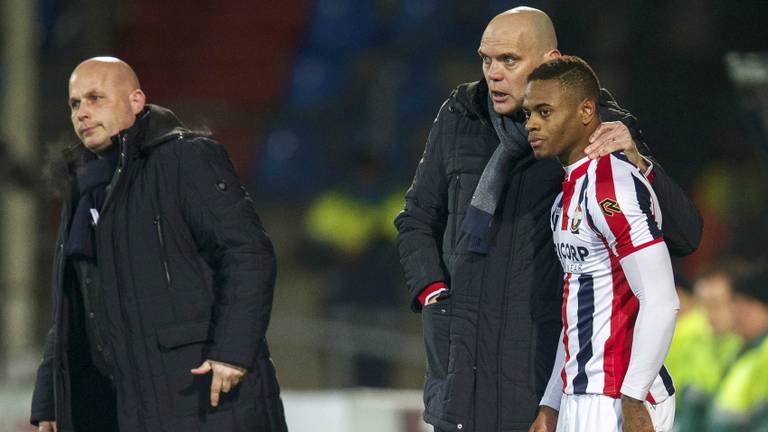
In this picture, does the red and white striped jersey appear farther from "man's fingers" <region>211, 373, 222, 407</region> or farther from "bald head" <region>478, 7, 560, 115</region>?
"man's fingers" <region>211, 373, 222, 407</region>

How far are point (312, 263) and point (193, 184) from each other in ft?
20.7

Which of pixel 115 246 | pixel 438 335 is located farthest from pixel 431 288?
pixel 115 246

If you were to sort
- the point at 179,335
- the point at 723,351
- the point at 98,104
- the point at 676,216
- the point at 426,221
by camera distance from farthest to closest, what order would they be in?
the point at 723,351
the point at 98,104
the point at 179,335
the point at 426,221
the point at 676,216

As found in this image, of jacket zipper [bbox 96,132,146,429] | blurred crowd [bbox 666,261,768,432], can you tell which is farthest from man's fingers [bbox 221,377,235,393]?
blurred crowd [bbox 666,261,768,432]

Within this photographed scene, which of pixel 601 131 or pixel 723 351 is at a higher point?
pixel 601 131

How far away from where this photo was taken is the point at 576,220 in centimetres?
334

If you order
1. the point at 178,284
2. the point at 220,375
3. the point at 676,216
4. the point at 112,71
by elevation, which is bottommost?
the point at 220,375

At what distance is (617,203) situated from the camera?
10.6ft

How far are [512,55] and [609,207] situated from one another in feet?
2.14

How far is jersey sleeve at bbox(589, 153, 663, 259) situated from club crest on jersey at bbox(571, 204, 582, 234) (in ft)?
0.18

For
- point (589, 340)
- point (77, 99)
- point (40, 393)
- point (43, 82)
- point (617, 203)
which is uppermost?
point (43, 82)

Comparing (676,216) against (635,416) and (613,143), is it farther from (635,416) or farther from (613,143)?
(635,416)

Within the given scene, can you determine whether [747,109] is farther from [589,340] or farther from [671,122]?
[671,122]

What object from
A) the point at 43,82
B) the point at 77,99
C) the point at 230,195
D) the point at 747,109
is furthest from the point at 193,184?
the point at 43,82
